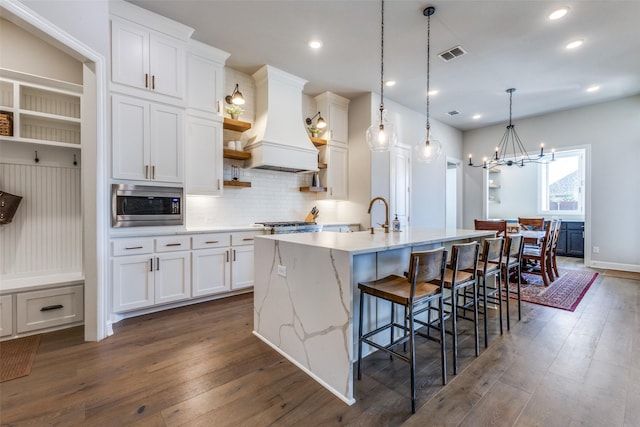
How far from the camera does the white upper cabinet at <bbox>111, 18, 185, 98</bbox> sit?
2.85 metres

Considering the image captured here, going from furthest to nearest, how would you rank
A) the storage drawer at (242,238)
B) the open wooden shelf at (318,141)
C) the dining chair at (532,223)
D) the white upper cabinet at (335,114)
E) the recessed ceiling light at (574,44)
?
the dining chair at (532,223)
the white upper cabinet at (335,114)
the open wooden shelf at (318,141)
the storage drawer at (242,238)
the recessed ceiling light at (574,44)

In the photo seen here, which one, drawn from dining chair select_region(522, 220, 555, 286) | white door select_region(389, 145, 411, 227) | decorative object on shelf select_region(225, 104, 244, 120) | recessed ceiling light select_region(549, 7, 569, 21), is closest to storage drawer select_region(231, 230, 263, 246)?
decorative object on shelf select_region(225, 104, 244, 120)

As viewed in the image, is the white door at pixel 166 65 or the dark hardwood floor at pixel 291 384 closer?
the dark hardwood floor at pixel 291 384

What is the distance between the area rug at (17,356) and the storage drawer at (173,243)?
1.18 m

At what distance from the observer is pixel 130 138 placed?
292 cm

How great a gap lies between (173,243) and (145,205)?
0.49 meters

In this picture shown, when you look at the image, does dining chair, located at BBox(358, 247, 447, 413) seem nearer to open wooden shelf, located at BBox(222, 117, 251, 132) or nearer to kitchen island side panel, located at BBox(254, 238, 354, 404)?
kitchen island side panel, located at BBox(254, 238, 354, 404)

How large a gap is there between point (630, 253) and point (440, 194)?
340 cm

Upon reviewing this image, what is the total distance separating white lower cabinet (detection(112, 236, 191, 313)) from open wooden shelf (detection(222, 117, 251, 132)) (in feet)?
5.54

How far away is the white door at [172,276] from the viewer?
306 centimetres

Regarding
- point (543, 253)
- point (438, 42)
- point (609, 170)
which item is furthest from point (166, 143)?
point (609, 170)

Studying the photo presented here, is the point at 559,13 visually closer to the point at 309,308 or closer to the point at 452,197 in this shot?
the point at 309,308

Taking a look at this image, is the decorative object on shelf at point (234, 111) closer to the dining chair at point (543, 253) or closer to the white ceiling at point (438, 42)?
the white ceiling at point (438, 42)

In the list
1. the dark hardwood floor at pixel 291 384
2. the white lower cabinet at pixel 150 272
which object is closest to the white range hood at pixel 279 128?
the white lower cabinet at pixel 150 272
